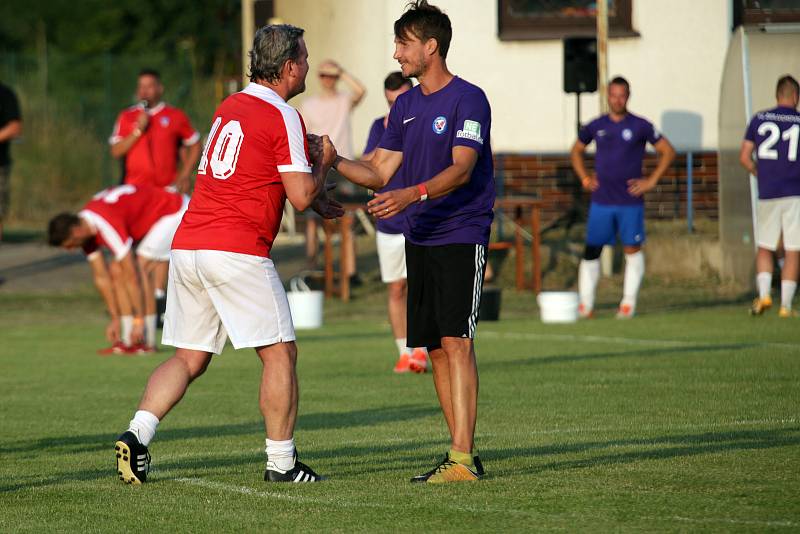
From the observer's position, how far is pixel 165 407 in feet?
24.2

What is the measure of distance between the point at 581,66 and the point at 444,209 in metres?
13.3

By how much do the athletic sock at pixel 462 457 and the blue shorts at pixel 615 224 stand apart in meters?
10.2

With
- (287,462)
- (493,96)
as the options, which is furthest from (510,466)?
(493,96)

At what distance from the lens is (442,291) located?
7461mm

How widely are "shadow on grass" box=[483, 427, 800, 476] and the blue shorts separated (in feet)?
27.9

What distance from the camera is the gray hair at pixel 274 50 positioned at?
23.7 ft

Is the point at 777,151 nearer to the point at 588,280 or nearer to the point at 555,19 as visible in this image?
the point at 588,280

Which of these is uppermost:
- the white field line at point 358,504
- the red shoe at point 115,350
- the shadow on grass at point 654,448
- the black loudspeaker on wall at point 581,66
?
the black loudspeaker on wall at point 581,66

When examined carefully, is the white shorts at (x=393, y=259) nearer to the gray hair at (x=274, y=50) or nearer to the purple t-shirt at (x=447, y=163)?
the purple t-shirt at (x=447, y=163)

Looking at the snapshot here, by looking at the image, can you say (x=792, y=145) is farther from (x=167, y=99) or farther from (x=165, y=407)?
(x=167, y=99)

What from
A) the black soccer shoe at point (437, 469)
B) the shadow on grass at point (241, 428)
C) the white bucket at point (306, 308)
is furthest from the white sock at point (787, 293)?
the black soccer shoe at point (437, 469)

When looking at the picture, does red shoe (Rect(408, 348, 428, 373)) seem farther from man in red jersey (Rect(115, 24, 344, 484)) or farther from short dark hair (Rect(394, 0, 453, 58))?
short dark hair (Rect(394, 0, 453, 58))

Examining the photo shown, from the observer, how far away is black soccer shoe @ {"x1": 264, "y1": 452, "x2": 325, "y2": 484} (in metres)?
7.28

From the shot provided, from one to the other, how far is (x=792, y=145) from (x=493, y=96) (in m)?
7.60
